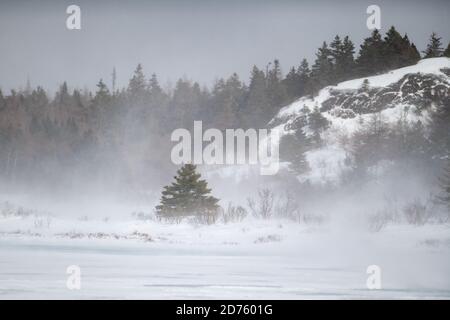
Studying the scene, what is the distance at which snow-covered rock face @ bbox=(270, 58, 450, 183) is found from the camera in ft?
164

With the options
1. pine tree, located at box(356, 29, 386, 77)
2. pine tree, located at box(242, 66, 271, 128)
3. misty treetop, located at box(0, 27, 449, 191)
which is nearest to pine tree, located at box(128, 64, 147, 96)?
misty treetop, located at box(0, 27, 449, 191)

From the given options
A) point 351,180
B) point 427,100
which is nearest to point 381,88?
point 427,100

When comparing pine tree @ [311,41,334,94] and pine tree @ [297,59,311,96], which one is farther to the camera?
pine tree @ [297,59,311,96]

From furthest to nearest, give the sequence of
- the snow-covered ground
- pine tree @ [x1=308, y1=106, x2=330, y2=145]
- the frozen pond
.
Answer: pine tree @ [x1=308, y1=106, x2=330, y2=145] < the snow-covered ground < the frozen pond

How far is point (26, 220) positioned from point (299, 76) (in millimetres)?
53566

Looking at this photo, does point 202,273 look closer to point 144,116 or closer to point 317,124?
point 317,124

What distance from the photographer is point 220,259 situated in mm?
14930

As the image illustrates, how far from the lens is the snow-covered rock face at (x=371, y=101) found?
5006cm

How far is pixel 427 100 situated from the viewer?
50719 mm

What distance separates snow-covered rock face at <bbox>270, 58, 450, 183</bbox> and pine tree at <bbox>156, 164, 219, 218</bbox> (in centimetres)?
2218

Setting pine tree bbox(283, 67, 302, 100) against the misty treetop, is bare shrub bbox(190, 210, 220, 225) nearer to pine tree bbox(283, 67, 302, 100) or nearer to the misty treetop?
the misty treetop

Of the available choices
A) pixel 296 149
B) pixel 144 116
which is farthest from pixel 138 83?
pixel 296 149

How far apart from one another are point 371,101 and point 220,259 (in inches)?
1675
